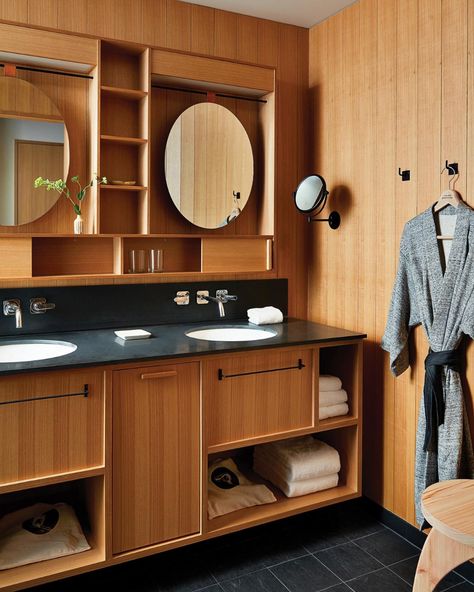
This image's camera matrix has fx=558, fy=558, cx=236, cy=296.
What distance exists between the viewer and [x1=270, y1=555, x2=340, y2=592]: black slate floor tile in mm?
2133

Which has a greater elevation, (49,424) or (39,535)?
(49,424)

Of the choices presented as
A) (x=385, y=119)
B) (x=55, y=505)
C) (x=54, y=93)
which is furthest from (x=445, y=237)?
(x=55, y=505)

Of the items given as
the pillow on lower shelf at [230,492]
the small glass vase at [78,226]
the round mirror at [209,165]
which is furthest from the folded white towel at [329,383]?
the small glass vase at [78,226]

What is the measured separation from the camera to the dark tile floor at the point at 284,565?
84.0 inches

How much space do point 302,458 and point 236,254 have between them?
1.04m

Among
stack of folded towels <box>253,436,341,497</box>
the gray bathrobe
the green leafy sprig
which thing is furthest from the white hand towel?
the green leafy sprig

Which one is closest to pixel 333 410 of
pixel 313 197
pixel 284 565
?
pixel 284 565

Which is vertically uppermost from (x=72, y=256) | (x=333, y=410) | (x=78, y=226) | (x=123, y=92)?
(x=123, y=92)

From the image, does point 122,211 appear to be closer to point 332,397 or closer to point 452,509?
point 332,397

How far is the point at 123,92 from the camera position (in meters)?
2.51

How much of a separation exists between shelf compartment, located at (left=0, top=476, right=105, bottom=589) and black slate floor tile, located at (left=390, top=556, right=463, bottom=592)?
1163 mm

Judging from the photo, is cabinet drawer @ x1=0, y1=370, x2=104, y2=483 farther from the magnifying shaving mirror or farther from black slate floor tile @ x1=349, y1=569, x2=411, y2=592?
the magnifying shaving mirror

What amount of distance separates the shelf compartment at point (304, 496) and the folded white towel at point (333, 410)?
107 mm

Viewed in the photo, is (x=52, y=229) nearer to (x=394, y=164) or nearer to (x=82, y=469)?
(x=82, y=469)
